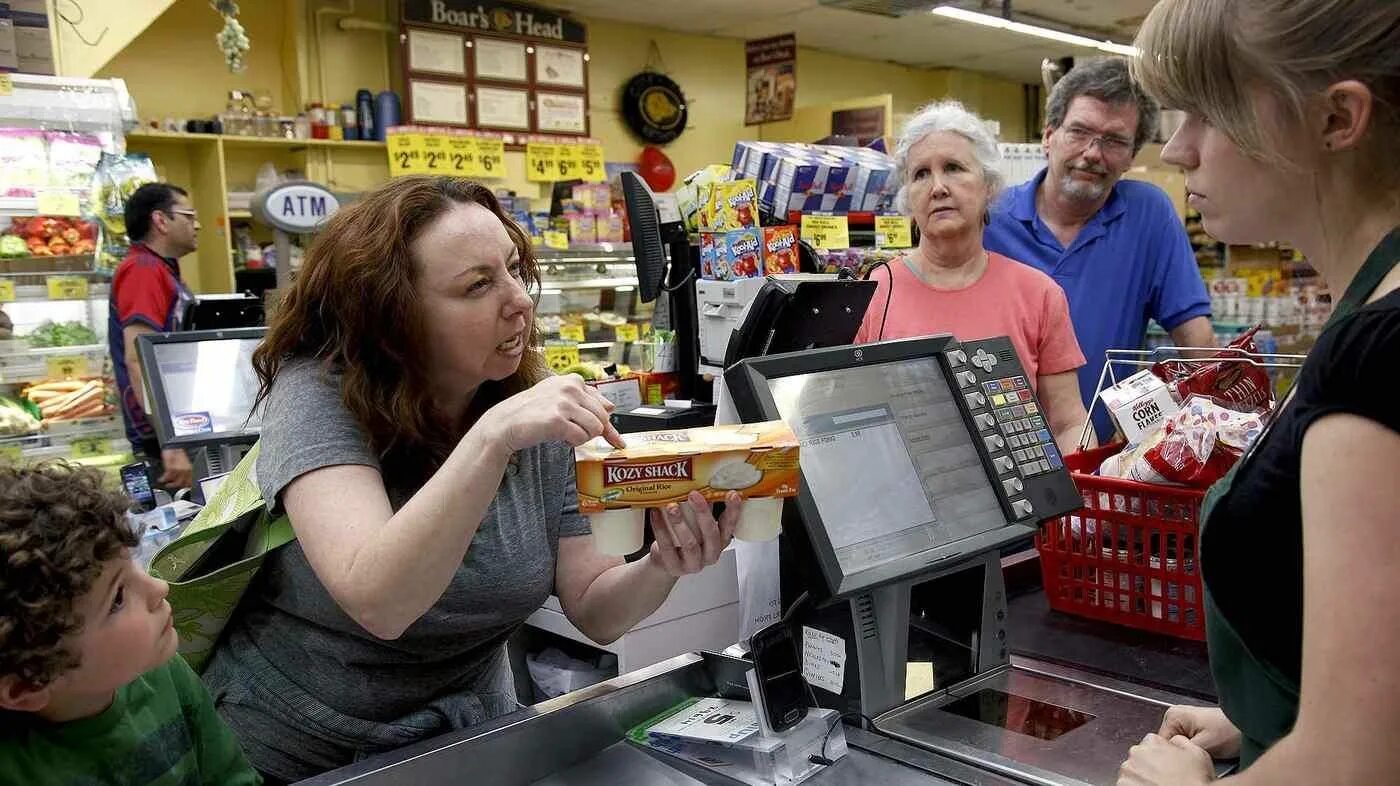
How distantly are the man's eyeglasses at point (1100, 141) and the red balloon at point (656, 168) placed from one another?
6678 millimetres

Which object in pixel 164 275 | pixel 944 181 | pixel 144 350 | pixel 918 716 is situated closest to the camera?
pixel 918 716

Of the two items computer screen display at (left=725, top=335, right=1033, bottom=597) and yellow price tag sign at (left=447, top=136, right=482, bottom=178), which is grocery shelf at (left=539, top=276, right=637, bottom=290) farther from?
computer screen display at (left=725, top=335, right=1033, bottom=597)

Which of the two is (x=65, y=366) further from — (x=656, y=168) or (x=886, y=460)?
(x=656, y=168)

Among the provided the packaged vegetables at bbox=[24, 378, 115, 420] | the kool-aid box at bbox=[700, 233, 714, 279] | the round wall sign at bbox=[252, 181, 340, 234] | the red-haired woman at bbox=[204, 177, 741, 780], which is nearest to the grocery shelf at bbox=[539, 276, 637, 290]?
the round wall sign at bbox=[252, 181, 340, 234]

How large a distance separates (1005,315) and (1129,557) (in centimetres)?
105

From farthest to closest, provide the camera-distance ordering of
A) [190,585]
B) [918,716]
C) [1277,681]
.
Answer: [190,585]
[918,716]
[1277,681]

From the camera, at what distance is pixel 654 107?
9.25 meters

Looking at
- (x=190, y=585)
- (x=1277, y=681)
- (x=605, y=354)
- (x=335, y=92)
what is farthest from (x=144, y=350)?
(x=335, y=92)

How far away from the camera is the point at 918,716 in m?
1.30

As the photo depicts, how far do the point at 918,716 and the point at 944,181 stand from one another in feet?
5.31

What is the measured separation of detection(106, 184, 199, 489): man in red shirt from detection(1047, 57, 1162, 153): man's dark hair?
3498 mm

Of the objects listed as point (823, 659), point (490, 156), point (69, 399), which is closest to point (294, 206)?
point (69, 399)

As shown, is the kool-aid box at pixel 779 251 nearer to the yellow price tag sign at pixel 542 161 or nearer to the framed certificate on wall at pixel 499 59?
the yellow price tag sign at pixel 542 161

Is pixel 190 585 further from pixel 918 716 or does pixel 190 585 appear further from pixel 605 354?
pixel 605 354
